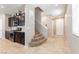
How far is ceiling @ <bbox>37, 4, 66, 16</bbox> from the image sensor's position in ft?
5.57

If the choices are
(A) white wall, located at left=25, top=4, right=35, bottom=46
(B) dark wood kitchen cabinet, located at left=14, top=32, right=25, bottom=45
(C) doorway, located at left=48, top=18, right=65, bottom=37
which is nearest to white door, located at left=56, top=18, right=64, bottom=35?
(C) doorway, located at left=48, top=18, right=65, bottom=37

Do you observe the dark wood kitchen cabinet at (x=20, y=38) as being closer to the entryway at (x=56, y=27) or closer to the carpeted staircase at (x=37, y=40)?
the carpeted staircase at (x=37, y=40)

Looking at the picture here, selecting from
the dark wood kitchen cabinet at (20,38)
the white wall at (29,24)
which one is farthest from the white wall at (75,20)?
the dark wood kitchen cabinet at (20,38)

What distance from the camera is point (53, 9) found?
1.76m

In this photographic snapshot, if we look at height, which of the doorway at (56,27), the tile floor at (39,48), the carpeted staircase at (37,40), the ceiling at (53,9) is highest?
the ceiling at (53,9)

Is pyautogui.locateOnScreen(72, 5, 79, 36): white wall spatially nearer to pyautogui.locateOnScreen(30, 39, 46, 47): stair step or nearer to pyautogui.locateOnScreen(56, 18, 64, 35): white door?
pyautogui.locateOnScreen(56, 18, 64, 35): white door

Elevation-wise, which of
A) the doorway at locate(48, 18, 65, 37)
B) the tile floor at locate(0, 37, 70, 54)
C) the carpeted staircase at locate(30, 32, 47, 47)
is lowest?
the tile floor at locate(0, 37, 70, 54)

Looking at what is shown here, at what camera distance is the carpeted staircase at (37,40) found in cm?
173

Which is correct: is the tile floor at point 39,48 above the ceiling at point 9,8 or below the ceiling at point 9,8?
below

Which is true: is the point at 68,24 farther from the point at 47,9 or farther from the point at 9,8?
the point at 9,8

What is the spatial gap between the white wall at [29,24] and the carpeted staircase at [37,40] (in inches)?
2.0

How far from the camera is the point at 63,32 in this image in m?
1.72

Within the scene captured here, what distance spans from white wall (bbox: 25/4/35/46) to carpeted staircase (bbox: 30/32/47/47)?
51 millimetres

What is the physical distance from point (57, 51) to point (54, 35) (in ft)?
0.76
